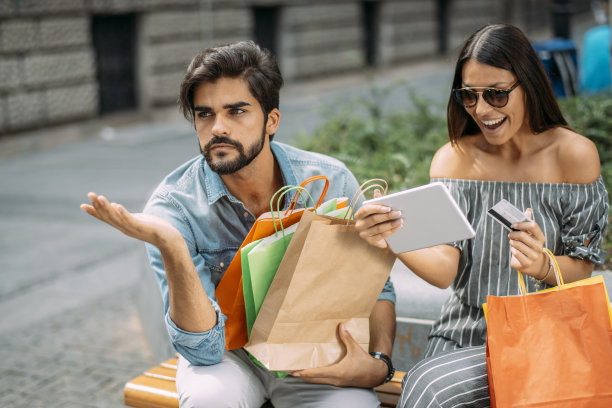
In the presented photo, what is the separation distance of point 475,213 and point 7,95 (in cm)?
1033

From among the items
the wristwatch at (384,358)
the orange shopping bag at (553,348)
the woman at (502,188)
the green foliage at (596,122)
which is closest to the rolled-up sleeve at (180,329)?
the wristwatch at (384,358)

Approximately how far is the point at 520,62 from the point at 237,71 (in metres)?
0.92

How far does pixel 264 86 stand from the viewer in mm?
2588

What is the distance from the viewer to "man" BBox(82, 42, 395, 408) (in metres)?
2.31

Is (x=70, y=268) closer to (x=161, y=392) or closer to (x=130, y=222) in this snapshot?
(x=161, y=392)

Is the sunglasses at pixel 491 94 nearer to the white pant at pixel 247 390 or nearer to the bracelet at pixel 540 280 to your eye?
the bracelet at pixel 540 280

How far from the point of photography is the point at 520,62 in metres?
2.42

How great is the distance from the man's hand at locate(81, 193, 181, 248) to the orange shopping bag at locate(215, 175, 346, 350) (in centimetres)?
25

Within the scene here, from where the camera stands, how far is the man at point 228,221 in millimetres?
2307

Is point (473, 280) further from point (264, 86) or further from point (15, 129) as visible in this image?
point (15, 129)

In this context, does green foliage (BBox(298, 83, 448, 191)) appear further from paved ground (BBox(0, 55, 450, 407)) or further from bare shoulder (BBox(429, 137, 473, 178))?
bare shoulder (BBox(429, 137, 473, 178))

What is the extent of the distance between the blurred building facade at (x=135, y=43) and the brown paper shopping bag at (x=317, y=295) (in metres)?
5.39

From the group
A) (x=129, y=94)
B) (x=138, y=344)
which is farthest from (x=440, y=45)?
(x=138, y=344)

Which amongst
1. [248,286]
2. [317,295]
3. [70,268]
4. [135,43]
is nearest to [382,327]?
[317,295]
